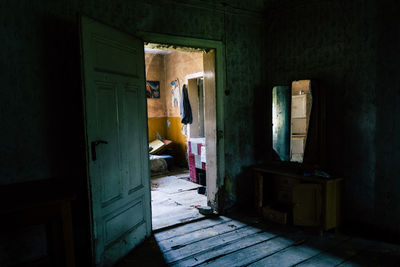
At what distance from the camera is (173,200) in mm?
4867

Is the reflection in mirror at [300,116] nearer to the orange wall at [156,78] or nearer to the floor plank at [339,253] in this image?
the floor plank at [339,253]

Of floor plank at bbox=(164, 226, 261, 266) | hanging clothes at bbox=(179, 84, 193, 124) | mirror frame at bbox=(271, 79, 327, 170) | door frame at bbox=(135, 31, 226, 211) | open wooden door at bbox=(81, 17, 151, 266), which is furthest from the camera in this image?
hanging clothes at bbox=(179, 84, 193, 124)

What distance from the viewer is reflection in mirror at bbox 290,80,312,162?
3742mm

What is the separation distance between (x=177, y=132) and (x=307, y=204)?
17.7ft

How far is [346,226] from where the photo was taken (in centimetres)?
358

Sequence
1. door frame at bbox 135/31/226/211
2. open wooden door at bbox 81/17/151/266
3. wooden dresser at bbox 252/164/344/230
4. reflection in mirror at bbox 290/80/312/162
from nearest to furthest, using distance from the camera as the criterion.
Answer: open wooden door at bbox 81/17/151/266 < wooden dresser at bbox 252/164/344/230 < reflection in mirror at bbox 290/80/312/162 < door frame at bbox 135/31/226/211

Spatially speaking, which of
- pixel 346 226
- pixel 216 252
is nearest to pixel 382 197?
pixel 346 226

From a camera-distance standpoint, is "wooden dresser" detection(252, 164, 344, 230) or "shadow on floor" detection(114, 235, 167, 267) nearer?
"shadow on floor" detection(114, 235, 167, 267)

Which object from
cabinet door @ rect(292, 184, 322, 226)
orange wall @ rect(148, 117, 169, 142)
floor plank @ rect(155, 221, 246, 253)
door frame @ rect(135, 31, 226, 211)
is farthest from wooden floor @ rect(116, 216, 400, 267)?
orange wall @ rect(148, 117, 169, 142)

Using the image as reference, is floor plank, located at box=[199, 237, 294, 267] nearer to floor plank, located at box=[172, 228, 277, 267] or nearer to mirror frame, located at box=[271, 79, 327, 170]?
floor plank, located at box=[172, 228, 277, 267]

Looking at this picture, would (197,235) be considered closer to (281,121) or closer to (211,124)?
(211,124)

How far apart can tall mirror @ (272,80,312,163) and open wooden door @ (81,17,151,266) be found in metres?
2.05

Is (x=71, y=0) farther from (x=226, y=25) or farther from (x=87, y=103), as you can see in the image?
(x=226, y=25)

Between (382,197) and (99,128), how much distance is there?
3.45 meters
